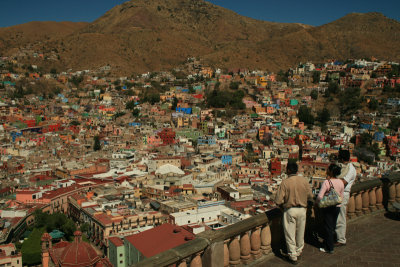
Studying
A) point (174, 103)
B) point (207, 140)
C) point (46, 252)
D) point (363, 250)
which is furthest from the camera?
point (174, 103)

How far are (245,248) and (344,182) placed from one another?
4.18 feet

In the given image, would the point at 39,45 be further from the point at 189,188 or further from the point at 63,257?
the point at 63,257

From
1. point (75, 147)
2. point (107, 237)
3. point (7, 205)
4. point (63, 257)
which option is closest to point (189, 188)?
point (107, 237)

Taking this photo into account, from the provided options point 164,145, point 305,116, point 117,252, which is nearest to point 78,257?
point 117,252

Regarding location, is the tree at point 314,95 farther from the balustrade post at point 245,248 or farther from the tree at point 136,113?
the balustrade post at point 245,248

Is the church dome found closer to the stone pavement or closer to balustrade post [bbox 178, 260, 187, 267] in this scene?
the stone pavement

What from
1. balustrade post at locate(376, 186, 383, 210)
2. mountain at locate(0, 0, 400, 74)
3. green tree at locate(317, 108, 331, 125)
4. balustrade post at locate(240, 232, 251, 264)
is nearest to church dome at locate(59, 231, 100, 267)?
balustrade post at locate(240, 232, 251, 264)

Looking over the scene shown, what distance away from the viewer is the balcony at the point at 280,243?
3.21m

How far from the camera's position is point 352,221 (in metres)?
4.94

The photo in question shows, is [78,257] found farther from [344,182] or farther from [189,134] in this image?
[189,134]

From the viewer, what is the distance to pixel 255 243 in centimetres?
382

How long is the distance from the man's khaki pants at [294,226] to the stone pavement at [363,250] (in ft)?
0.70

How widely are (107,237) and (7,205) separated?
25.8 feet

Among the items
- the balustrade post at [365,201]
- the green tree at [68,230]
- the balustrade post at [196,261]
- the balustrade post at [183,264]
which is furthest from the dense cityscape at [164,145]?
the balustrade post at [365,201]
